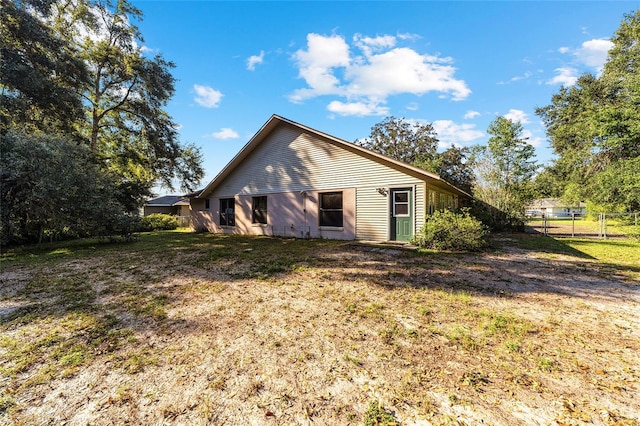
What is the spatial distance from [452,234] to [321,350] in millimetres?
7970

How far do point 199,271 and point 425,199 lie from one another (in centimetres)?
813

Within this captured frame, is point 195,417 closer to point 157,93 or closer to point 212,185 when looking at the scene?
point 212,185

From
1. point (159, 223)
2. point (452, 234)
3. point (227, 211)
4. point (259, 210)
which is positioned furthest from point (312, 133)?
point (159, 223)

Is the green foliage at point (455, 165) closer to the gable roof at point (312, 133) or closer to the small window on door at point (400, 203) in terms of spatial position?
the gable roof at point (312, 133)

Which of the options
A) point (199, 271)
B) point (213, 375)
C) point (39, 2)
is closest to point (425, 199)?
point (199, 271)

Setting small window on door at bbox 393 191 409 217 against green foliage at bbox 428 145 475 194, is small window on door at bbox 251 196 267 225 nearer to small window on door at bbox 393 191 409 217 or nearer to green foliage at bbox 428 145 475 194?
small window on door at bbox 393 191 409 217

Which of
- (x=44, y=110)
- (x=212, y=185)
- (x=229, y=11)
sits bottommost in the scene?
(x=212, y=185)

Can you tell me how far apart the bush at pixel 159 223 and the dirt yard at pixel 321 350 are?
1791 centimetres

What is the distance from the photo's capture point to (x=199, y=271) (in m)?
6.57

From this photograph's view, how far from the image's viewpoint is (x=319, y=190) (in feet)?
40.9

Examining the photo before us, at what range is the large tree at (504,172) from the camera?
59.8 ft

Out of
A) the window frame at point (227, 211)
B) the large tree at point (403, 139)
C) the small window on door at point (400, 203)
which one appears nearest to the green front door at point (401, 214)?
the small window on door at point (400, 203)

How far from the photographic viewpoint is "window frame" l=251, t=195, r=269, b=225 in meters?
14.5

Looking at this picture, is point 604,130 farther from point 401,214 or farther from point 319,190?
point 319,190
